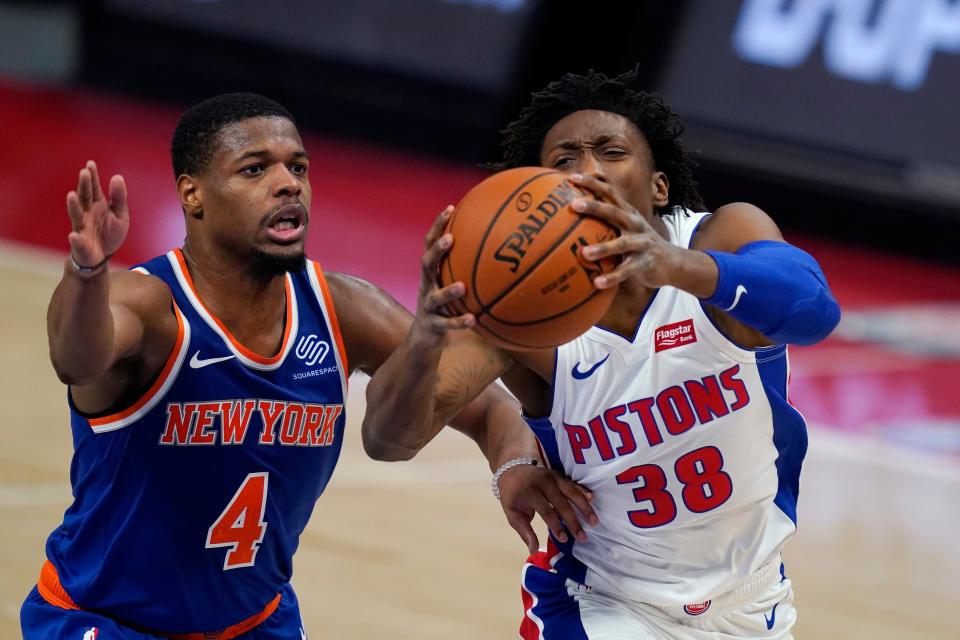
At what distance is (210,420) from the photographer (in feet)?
12.3

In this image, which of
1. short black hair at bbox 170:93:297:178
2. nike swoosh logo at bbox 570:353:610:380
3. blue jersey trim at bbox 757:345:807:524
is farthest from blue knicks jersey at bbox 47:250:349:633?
blue jersey trim at bbox 757:345:807:524

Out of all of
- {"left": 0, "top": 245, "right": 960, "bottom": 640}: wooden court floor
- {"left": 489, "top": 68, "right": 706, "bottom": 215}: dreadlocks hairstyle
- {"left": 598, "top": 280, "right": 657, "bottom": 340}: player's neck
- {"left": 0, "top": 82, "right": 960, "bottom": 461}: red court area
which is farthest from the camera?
{"left": 0, "top": 82, "right": 960, "bottom": 461}: red court area

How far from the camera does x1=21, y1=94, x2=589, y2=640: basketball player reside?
3707 millimetres

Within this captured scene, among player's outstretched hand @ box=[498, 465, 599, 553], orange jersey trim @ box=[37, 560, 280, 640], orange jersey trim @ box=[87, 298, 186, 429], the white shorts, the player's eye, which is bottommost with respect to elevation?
orange jersey trim @ box=[37, 560, 280, 640]

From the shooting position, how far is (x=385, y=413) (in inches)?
139

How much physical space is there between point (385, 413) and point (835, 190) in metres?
10.3

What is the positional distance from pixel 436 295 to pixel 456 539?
3515 mm

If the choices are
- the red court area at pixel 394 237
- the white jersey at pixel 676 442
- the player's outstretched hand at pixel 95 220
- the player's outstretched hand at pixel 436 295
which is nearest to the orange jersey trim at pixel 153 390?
the player's outstretched hand at pixel 95 220

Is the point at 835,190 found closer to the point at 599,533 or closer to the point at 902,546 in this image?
the point at 902,546

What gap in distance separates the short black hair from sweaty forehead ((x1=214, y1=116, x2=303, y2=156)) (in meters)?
0.02

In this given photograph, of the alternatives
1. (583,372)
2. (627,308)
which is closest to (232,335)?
(583,372)

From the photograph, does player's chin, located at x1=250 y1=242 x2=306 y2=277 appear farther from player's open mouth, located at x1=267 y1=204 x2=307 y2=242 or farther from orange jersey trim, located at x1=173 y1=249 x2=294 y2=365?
orange jersey trim, located at x1=173 y1=249 x2=294 y2=365

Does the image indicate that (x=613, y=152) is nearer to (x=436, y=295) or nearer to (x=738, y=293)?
(x=738, y=293)

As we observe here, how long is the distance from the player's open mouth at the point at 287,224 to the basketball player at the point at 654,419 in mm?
450
